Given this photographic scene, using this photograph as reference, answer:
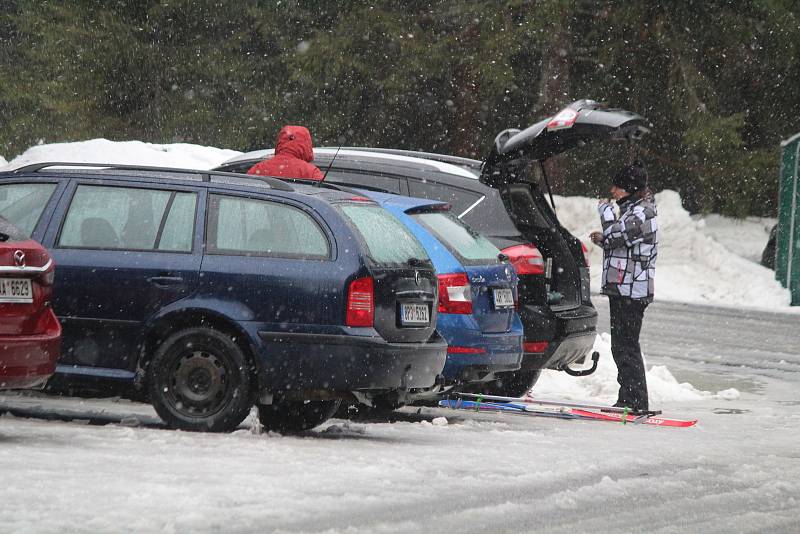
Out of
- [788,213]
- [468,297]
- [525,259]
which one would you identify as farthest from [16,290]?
[788,213]

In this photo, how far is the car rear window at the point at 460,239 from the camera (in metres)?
10.2

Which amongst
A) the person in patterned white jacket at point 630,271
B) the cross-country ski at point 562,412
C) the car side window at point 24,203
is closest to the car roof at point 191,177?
the car side window at point 24,203

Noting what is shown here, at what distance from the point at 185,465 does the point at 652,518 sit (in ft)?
7.51

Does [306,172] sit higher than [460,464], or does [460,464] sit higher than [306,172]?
[306,172]

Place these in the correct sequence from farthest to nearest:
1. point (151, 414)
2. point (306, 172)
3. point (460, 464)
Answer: point (306, 172), point (151, 414), point (460, 464)

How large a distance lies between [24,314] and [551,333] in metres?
4.29

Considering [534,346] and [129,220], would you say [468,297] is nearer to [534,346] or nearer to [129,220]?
[534,346]

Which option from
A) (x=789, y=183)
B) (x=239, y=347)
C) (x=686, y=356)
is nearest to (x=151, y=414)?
(x=239, y=347)

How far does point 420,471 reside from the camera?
753cm

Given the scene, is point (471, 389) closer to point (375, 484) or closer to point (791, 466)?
point (791, 466)

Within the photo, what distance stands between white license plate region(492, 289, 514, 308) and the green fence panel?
15216 millimetres

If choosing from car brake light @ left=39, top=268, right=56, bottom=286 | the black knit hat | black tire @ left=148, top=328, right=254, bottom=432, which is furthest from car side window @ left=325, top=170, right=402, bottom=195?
car brake light @ left=39, top=268, right=56, bottom=286

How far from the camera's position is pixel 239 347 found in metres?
8.75

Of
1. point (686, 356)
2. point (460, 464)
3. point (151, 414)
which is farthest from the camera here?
point (686, 356)
